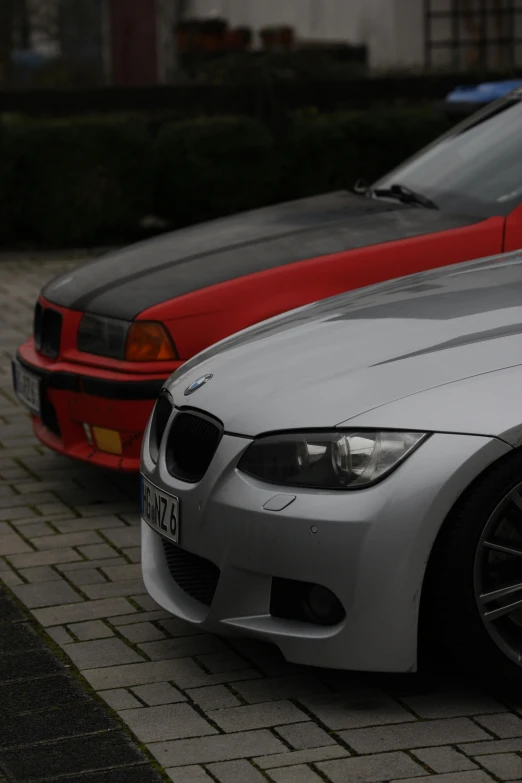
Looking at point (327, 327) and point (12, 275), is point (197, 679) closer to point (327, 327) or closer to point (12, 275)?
point (327, 327)

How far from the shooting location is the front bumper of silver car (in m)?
3.48

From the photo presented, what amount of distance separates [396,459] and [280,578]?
438 millimetres

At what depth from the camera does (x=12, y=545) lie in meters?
5.21

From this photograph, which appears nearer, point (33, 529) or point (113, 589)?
point (113, 589)

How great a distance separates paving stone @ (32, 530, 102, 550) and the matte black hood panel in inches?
32.9

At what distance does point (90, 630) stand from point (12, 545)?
0.95 metres

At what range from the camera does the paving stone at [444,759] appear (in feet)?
11.0

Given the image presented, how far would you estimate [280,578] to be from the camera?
143 inches

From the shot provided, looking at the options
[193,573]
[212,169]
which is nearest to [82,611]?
[193,573]

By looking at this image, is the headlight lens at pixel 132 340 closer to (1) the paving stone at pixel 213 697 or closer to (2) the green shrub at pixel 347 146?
(1) the paving stone at pixel 213 697

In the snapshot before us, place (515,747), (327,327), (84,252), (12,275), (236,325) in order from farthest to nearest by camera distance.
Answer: (84,252) < (12,275) < (236,325) < (327,327) < (515,747)

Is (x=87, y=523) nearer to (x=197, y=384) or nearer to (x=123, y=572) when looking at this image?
(x=123, y=572)

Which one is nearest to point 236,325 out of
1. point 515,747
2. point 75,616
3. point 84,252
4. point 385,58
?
point 75,616

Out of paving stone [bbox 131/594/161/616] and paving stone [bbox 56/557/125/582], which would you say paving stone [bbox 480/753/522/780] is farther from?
paving stone [bbox 56/557/125/582]
